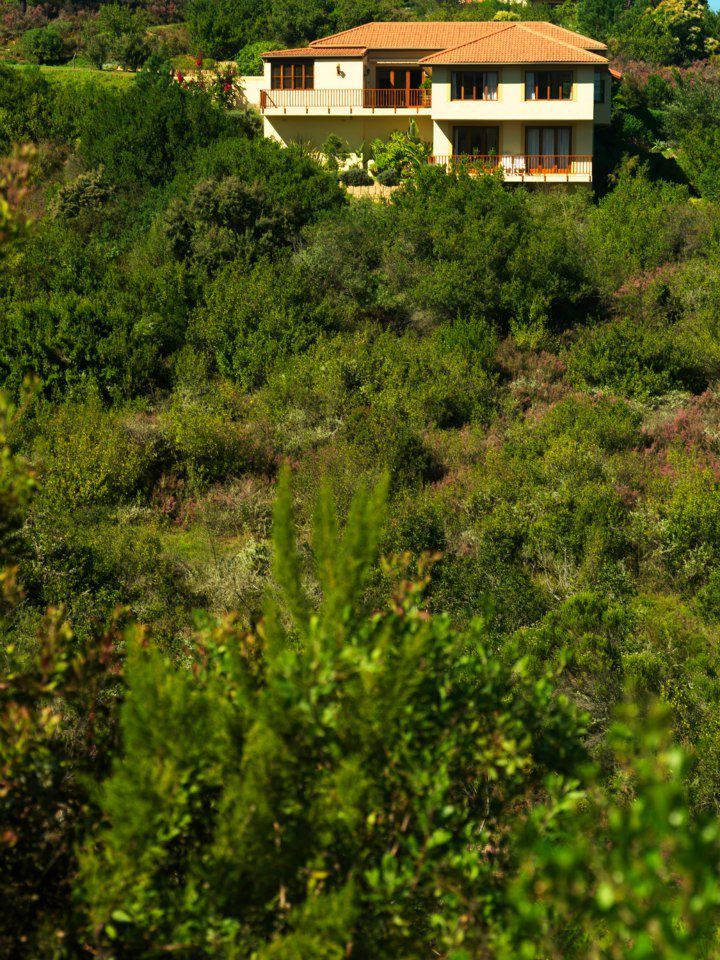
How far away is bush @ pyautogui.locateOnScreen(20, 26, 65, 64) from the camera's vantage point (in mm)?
51125

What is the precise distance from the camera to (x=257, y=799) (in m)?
5.63

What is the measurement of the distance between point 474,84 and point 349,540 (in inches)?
1397

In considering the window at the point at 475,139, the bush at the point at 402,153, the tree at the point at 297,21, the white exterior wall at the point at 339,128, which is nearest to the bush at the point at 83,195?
the white exterior wall at the point at 339,128

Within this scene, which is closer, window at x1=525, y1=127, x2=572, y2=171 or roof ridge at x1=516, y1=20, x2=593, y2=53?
window at x1=525, y1=127, x2=572, y2=171

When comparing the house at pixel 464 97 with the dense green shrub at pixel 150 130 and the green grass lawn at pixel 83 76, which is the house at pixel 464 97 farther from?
the green grass lawn at pixel 83 76

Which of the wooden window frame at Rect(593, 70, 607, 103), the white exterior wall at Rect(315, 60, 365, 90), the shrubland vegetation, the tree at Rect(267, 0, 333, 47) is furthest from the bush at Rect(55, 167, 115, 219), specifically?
the tree at Rect(267, 0, 333, 47)

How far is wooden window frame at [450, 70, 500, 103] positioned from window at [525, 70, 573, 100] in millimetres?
1198

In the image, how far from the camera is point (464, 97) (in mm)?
38219

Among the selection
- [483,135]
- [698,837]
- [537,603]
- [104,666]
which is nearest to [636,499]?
[537,603]

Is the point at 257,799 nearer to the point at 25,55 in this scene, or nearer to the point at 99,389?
the point at 99,389

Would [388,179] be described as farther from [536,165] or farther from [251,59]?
[251,59]

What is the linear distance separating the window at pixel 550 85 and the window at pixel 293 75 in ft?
27.8

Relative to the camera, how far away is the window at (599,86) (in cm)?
4109

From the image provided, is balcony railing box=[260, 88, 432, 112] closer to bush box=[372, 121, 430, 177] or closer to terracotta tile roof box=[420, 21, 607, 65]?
bush box=[372, 121, 430, 177]
